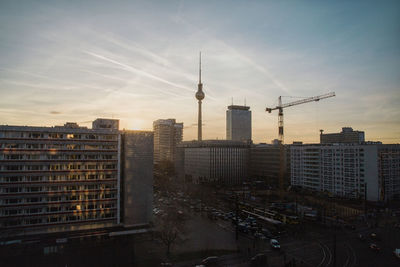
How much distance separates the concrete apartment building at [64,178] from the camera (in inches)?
791

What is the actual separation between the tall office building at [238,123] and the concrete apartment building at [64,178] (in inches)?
4353

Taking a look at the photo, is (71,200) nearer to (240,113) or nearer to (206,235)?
(206,235)

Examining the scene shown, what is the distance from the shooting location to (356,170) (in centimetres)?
3803

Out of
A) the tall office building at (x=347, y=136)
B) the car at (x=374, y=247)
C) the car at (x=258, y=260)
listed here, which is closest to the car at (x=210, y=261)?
the car at (x=258, y=260)

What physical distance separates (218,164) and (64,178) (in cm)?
4119

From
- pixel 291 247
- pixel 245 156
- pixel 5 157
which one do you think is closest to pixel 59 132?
pixel 5 157

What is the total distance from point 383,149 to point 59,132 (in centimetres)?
4196

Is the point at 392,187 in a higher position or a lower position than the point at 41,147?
lower

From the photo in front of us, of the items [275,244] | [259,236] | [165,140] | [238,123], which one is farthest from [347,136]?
[275,244]

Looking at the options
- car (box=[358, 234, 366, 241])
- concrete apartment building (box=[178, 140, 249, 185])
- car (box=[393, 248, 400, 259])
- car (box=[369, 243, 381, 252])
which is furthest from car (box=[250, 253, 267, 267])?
concrete apartment building (box=[178, 140, 249, 185])

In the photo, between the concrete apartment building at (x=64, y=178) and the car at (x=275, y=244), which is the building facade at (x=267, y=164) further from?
the concrete apartment building at (x=64, y=178)

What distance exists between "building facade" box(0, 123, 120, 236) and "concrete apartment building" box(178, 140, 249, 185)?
34.3m

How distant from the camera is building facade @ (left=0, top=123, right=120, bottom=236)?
65.9 feet

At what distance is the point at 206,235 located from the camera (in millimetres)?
22312
